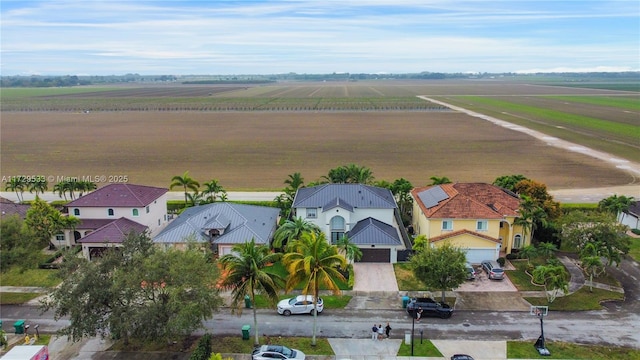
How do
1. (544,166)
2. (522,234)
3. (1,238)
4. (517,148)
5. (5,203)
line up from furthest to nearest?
(517,148)
(544,166)
(5,203)
(522,234)
(1,238)

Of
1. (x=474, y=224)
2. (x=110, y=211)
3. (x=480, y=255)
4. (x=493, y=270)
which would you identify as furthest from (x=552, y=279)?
(x=110, y=211)

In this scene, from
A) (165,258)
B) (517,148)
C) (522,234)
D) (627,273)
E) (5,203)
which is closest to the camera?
(165,258)

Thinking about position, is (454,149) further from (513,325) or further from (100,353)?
(100,353)

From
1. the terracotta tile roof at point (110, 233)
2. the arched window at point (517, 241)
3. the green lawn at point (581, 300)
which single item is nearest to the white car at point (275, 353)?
the green lawn at point (581, 300)

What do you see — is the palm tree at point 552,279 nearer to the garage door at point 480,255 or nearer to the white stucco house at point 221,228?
the garage door at point 480,255

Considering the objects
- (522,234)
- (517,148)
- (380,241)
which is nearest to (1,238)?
(380,241)

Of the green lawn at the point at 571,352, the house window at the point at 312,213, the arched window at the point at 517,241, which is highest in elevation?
the house window at the point at 312,213

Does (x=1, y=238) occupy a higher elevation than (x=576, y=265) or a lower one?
higher
